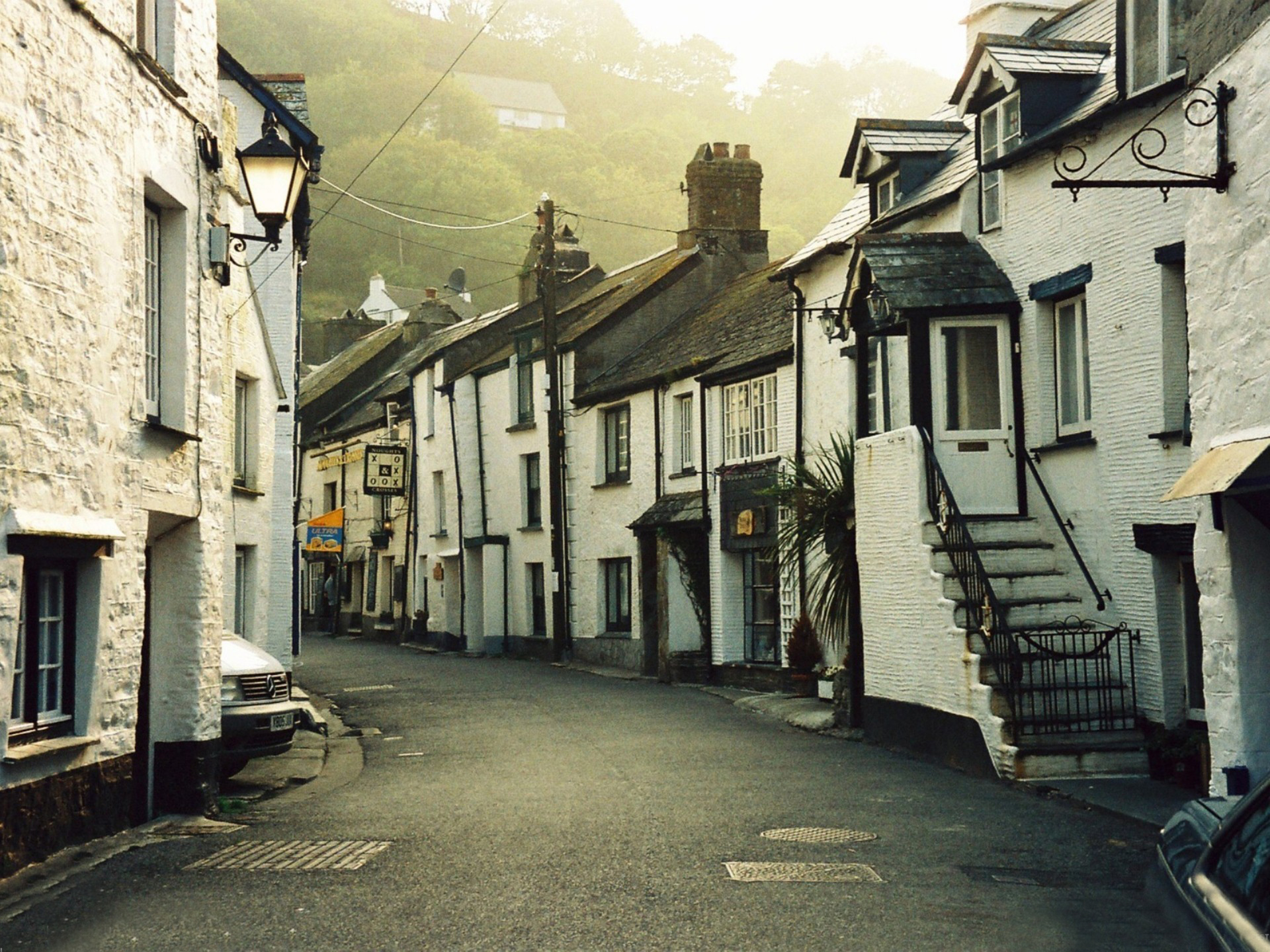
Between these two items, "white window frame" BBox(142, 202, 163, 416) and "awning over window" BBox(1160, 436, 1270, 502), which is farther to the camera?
"white window frame" BBox(142, 202, 163, 416)

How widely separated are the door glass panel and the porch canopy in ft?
1.21

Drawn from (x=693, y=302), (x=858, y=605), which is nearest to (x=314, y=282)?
(x=693, y=302)

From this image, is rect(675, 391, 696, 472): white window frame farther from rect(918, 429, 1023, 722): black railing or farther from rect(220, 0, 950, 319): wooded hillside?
rect(220, 0, 950, 319): wooded hillside

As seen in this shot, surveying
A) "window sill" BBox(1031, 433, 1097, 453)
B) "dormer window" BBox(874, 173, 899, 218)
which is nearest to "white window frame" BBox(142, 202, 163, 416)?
"window sill" BBox(1031, 433, 1097, 453)

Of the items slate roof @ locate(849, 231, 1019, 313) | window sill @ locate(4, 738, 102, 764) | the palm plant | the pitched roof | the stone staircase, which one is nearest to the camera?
window sill @ locate(4, 738, 102, 764)

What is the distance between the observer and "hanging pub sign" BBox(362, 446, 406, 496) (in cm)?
3900

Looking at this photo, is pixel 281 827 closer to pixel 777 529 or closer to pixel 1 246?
pixel 1 246

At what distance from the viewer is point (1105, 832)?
412 inches

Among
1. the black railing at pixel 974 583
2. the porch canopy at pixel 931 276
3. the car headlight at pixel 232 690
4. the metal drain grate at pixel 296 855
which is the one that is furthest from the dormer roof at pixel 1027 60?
the metal drain grate at pixel 296 855

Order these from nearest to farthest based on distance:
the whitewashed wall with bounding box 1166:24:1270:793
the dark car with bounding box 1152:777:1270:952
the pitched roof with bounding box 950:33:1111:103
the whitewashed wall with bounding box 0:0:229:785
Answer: the dark car with bounding box 1152:777:1270:952 < the whitewashed wall with bounding box 0:0:229:785 < the whitewashed wall with bounding box 1166:24:1270:793 < the pitched roof with bounding box 950:33:1111:103

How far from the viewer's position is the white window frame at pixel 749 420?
2423 cm

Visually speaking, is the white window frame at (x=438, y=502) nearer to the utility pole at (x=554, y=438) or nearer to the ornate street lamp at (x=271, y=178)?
the utility pole at (x=554, y=438)

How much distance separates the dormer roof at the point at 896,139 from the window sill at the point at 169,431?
11.4 meters

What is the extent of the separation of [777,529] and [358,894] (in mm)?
15798
